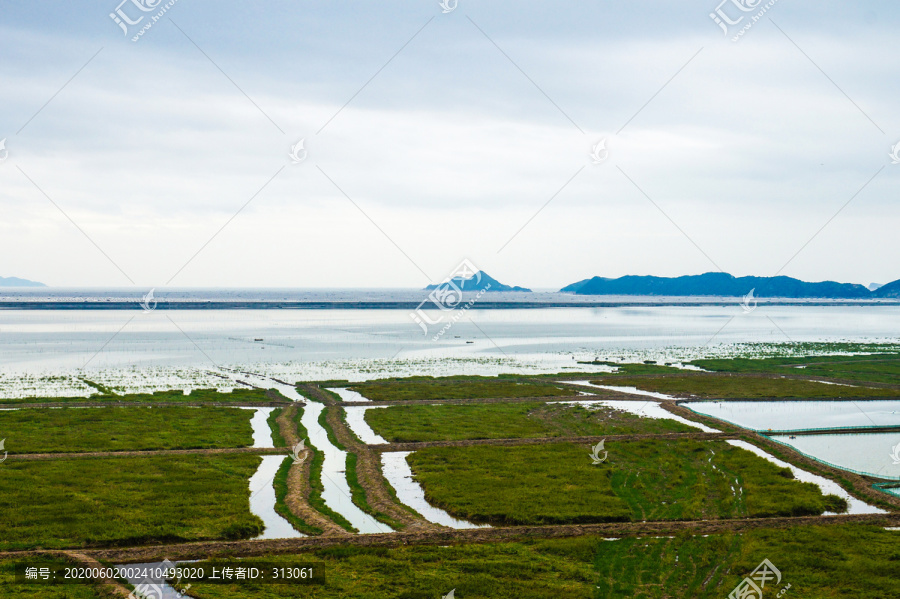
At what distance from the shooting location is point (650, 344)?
97.6 m

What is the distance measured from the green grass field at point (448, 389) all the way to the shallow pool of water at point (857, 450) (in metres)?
18.2

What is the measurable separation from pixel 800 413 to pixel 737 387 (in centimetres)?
967

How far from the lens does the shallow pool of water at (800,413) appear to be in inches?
1604

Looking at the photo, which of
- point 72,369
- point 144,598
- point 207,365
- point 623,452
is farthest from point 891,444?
point 72,369

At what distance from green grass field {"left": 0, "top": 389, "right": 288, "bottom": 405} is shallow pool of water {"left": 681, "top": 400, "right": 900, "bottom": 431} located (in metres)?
30.4

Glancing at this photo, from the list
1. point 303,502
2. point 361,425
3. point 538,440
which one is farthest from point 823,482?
point 361,425

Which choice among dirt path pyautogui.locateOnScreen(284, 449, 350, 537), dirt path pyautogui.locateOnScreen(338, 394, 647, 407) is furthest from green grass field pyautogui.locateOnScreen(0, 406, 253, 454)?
dirt path pyautogui.locateOnScreen(338, 394, 647, 407)

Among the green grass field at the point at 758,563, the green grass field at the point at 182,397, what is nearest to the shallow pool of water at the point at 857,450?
the green grass field at the point at 758,563

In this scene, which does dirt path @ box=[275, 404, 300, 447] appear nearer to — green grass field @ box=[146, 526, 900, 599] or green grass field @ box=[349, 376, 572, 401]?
green grass field @ box=[349, 376, 572, 401]

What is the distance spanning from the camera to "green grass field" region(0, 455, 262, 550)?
66.2ft

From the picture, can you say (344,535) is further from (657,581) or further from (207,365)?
(207,365)

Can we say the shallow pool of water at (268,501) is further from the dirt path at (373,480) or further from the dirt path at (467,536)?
the dirt path at (373,480)

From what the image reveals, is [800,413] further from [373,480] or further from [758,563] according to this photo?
[373,480]

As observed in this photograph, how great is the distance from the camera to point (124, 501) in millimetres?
23250
